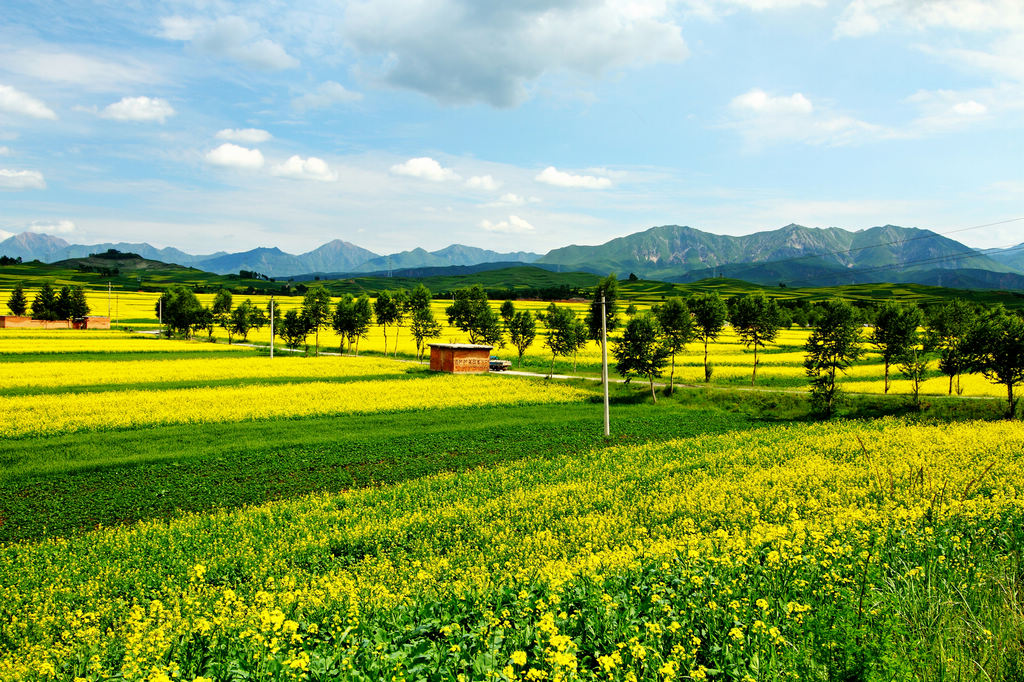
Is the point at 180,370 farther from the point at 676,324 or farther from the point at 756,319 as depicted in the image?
the point at 756,319

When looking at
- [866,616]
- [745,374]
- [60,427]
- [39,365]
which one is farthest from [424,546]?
[39,365]

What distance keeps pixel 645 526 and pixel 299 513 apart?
37.0ft

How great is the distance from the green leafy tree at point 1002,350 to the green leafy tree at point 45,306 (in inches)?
5668

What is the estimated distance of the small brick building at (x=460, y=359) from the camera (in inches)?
2244

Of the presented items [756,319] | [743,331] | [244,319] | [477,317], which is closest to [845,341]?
[756,319]

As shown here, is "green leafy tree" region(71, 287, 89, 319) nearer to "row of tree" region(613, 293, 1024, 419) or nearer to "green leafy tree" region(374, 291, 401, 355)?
"green leafy tree" region(374, 291, 401, 355)

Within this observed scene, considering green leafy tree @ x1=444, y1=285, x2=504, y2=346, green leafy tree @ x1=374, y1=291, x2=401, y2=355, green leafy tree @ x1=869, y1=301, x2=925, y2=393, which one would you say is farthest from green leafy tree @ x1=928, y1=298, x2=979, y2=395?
green leafy tree @ x1=374, y1=291, x2=401, y2=355

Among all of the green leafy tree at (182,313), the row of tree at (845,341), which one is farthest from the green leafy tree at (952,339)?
the green leafy tree at (182,313)

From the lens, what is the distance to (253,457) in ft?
83.3

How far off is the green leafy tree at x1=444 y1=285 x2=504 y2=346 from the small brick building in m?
17.7

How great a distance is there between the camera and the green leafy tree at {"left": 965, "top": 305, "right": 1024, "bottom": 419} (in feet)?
114

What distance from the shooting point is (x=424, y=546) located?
14766 mm

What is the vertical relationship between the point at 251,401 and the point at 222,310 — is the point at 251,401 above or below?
below

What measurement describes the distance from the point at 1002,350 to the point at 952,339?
1728 centimetres
